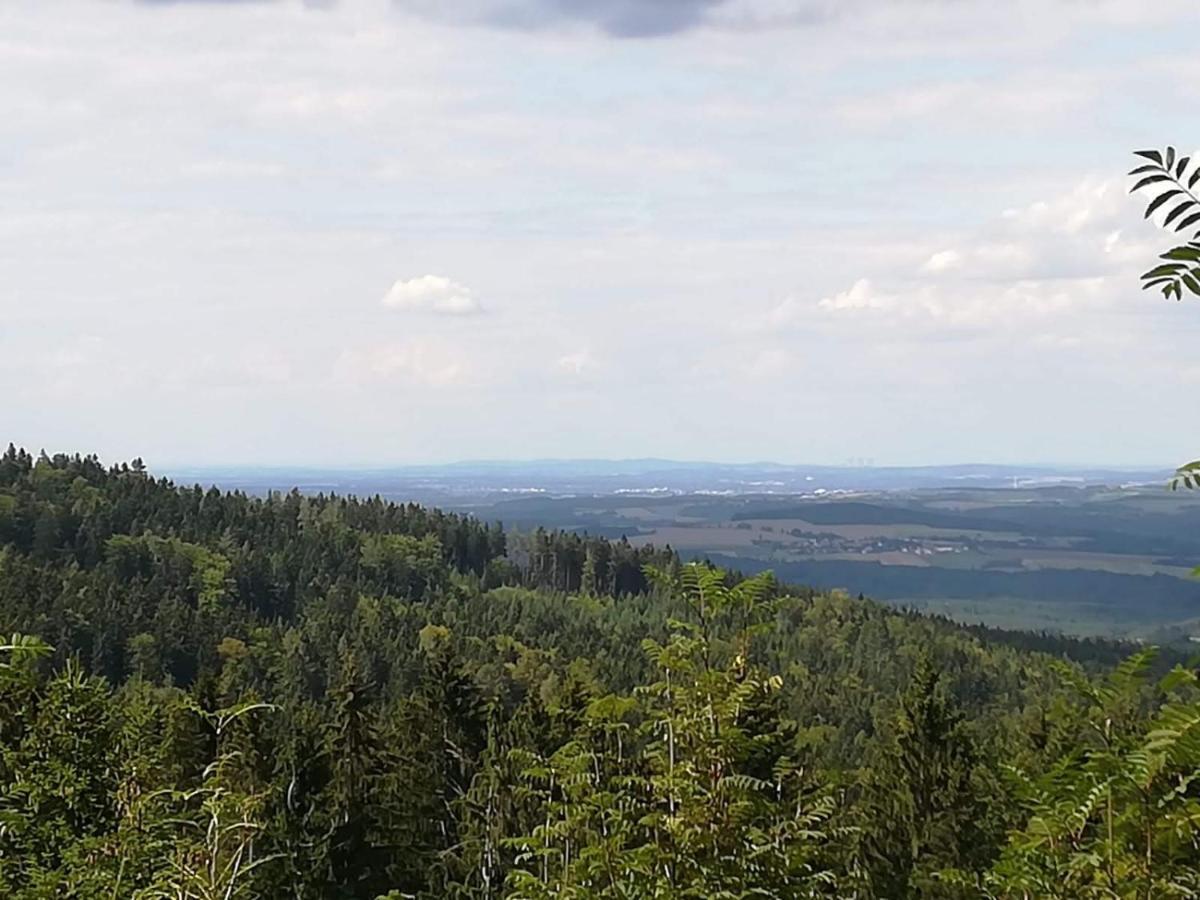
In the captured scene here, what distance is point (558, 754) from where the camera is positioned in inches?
310

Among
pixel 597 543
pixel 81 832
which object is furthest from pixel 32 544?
pixel 81 832

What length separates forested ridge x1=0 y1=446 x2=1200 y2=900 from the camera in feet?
17.5

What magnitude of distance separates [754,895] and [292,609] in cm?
12114

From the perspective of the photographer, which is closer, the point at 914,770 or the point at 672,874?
the point at 672,874

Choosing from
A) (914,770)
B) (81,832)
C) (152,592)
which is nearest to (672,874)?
(81,832)

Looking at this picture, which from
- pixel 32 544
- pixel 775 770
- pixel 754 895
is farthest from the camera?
pixel 32 544

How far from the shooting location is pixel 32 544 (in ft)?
400

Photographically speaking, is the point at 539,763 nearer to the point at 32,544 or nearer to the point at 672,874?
the point at 672,874

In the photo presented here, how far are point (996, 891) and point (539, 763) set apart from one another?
3.11m

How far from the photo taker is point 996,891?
21.6 feet

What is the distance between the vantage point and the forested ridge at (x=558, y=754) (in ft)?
17.5

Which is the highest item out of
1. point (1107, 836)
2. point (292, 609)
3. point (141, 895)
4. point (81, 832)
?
point (1107, 836)

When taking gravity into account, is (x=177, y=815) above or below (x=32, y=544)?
above

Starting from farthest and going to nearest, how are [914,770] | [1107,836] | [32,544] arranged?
[32,544], [914,770], [1107,836]
